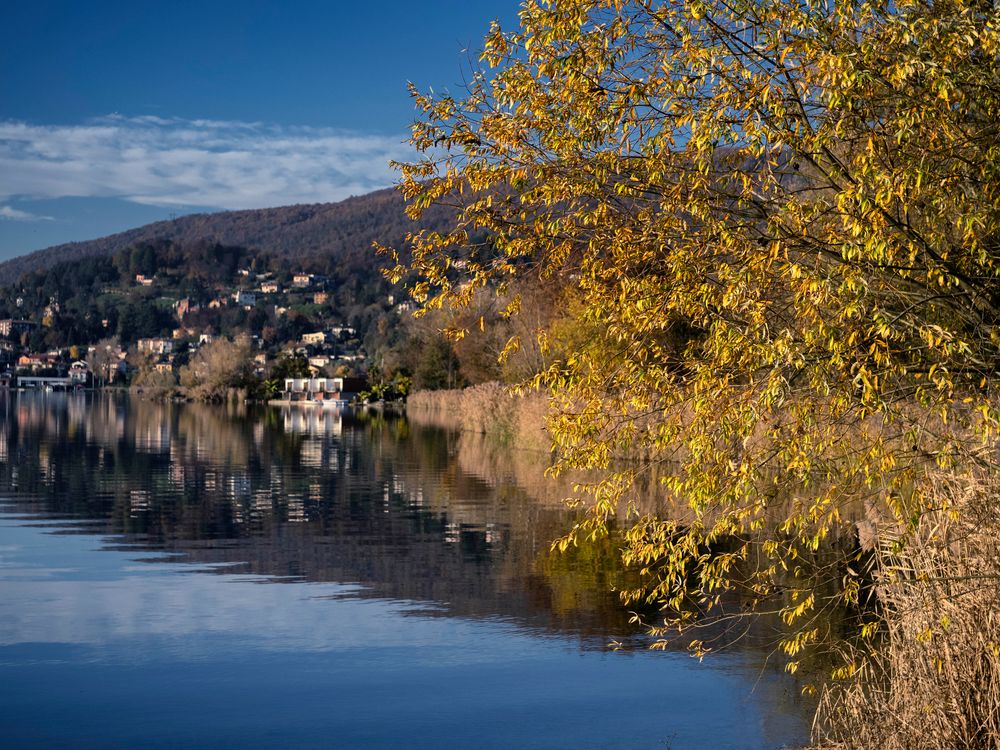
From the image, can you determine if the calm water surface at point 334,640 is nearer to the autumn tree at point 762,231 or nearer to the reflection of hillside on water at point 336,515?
the reflection of hillside on water at point 336,515

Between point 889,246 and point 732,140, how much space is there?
1.71 m

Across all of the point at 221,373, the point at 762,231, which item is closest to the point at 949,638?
the point at 762,231

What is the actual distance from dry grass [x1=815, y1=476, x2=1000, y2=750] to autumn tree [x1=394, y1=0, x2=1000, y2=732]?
29 centimetres

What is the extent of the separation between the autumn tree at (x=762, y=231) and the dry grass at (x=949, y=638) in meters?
0.29

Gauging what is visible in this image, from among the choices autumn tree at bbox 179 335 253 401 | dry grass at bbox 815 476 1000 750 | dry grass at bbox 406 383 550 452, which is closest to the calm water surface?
dry grass at bbox 815 476 1000 750

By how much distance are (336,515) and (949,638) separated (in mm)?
20223

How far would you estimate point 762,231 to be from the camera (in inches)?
404

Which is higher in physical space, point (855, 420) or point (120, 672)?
point (855, 420)

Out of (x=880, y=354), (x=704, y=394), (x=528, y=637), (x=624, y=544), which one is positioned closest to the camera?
(x=880, y=354)

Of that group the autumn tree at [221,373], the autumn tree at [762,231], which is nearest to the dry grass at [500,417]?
the autumn tree at [762,231]

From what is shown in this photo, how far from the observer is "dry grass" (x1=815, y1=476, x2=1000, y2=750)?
9367 mm

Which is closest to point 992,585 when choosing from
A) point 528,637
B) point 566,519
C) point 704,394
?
point 704,394

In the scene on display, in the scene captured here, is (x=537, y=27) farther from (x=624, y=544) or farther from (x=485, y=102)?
(x=624, y=544)

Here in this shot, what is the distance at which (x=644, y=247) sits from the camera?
1116 centimetres
